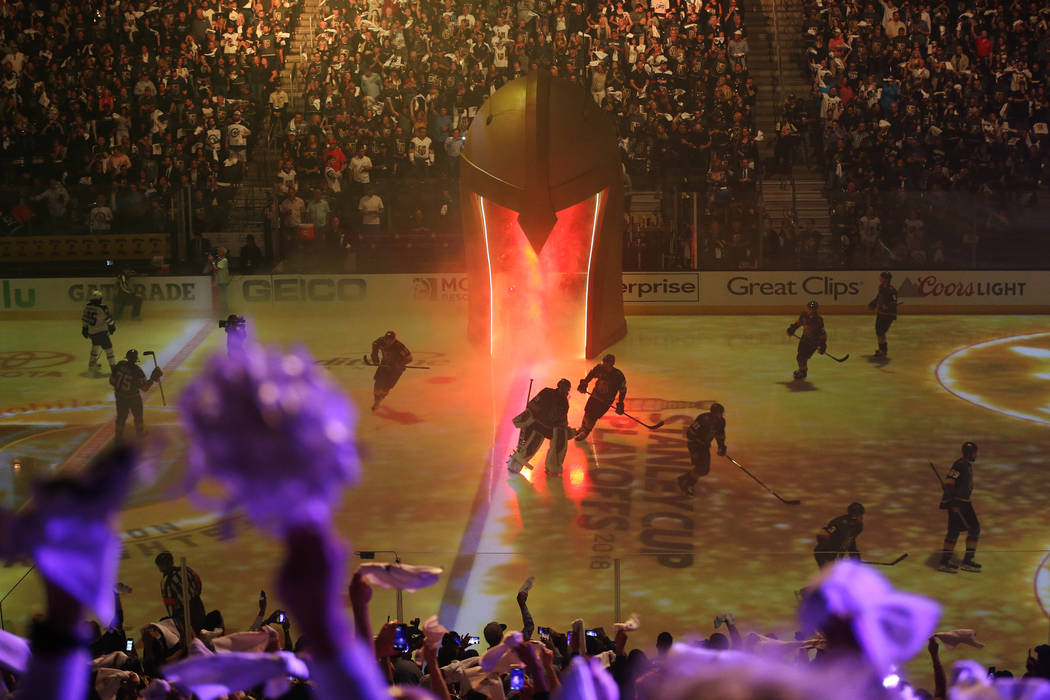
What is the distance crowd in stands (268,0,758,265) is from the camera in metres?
25.3

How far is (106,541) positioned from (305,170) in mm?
25280

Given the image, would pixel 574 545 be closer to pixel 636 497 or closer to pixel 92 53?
pixel 636 497

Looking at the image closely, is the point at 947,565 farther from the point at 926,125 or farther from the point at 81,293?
the point at 926,125

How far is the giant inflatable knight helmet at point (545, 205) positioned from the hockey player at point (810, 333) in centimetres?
321

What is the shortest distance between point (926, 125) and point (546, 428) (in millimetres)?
16087

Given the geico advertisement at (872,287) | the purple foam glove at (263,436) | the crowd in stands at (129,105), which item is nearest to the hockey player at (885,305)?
the geico advertisement at (872,287)

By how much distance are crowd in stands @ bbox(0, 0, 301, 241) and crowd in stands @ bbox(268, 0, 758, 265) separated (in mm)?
1346

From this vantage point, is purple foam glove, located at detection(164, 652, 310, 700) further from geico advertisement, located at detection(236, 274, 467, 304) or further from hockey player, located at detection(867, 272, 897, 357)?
geico advertisement, located at detection(236, 274, 467, 304)

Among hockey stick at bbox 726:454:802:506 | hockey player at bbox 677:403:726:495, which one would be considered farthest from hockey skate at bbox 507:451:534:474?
hockey stick at bbox 726:454:802:506

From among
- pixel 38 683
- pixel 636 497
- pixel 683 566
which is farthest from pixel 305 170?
pixel 38 683

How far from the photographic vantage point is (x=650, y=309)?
23.9 m

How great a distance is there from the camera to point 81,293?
2394 cm

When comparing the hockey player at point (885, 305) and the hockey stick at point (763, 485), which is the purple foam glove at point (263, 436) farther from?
the hockey player at point (885, 305)

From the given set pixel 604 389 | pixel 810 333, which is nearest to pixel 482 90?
pixel 810 333
